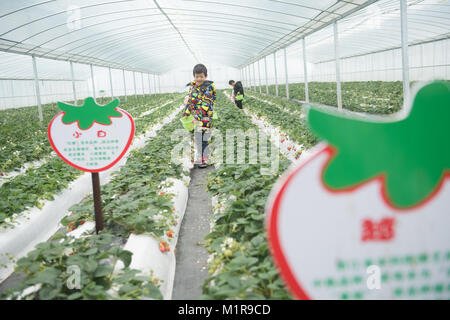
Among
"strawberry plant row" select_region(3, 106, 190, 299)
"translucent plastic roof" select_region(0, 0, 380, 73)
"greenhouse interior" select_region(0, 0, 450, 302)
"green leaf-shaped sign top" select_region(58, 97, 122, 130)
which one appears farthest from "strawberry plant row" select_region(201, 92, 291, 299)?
"translucent plastic roof" select_region(0, 0, 380, 73)

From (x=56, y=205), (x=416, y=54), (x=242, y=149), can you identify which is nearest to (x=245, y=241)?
(x=56, y=205)

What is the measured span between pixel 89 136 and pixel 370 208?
2.52 meters

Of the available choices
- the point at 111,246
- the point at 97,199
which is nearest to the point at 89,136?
the point at 97,199

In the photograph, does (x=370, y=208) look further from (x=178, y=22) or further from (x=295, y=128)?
(x=178, y=22)

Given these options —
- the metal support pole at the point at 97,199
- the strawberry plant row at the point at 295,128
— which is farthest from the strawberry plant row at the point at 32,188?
the strawberry plant row at the point at 295,128

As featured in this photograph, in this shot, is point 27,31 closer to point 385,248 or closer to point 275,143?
point 275,143

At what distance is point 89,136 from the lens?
311 cm

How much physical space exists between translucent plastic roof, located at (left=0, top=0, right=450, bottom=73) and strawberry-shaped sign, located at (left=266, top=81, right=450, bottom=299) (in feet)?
23.7

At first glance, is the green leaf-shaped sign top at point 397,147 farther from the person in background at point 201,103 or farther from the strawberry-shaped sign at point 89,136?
the person in background at point 201,103

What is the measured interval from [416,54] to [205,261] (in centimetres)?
2231

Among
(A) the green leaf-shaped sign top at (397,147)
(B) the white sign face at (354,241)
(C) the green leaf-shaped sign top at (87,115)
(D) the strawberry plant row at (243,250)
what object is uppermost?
(C) the green leaf-shaped sign top at (87,115)

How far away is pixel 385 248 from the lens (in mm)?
1209

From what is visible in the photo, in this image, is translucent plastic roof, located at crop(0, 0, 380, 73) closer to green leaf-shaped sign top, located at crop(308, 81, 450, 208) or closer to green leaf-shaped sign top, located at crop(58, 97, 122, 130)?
green leaf-shaped sign top, located at crop(58, 97, 122, 130)

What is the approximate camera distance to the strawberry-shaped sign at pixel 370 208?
1.15 metres
